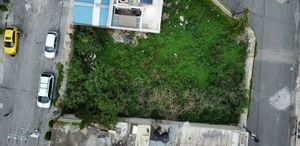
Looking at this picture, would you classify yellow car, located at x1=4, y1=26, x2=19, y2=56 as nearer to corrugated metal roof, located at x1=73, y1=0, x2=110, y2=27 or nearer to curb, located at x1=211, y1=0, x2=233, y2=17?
corrugated metal roof, located at x1=73, y1=0, x2=110, y2=27

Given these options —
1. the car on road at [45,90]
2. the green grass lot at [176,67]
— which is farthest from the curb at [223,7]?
the car on road at [45,90]

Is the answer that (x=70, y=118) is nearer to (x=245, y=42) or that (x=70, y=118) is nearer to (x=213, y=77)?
(x=213, y=77)

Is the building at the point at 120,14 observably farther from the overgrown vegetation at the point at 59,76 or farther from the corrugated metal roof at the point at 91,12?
the overgrown vegetation at the point at 59,76

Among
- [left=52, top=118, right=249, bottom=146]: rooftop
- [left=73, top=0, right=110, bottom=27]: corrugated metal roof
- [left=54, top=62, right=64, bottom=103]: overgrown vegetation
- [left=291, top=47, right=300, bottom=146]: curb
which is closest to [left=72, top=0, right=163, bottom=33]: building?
[left=73, top=0, right=110, bottom=27]: corrugated metal roof

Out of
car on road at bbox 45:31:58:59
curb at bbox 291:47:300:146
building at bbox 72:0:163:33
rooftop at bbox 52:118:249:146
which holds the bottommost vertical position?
rooftop at bbox 52:118:249:146

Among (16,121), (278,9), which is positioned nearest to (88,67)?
(16,121)
